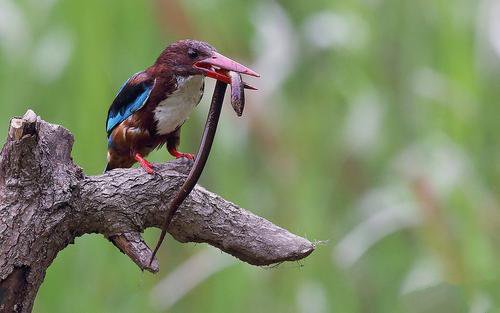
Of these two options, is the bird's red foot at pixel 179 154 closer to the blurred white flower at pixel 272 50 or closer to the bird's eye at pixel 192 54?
the bird's eye at pixel 192 54

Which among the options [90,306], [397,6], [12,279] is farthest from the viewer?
[397,6]

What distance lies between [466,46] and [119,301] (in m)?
0.60

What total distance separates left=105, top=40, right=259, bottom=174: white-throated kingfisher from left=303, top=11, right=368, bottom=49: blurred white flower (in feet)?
2.21

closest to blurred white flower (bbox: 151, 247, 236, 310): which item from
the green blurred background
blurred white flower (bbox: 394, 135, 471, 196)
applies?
the green blurred background

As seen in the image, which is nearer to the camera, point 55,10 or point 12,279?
point 12,279

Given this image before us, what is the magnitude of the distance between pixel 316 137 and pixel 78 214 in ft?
2.58

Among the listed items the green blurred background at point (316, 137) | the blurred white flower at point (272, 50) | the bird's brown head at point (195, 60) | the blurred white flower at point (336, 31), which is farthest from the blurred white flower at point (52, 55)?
the bird's brown head at point (195, 60)

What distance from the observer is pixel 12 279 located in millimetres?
709

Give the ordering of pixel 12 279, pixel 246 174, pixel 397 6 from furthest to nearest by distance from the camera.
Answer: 1. pixel 397 6
2. pixel 246 174
3. pixel 12 279

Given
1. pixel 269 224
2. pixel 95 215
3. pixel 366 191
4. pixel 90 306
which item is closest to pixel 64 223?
pixel 95 215

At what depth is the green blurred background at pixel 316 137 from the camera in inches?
53.3

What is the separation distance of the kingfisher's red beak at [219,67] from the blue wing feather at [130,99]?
69 mm

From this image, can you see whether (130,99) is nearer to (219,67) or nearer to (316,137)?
(219,67)

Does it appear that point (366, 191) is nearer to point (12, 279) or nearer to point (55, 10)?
point (55, 10)
